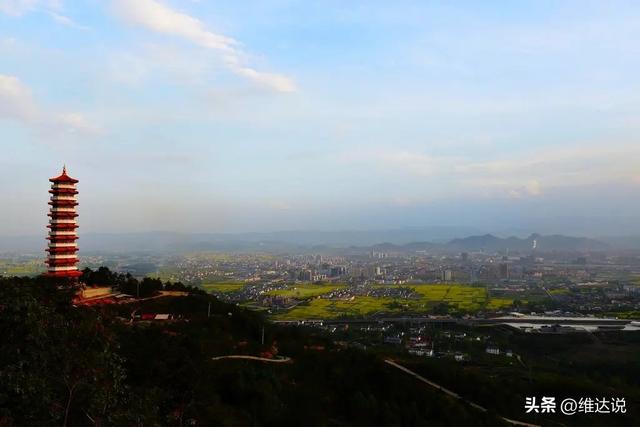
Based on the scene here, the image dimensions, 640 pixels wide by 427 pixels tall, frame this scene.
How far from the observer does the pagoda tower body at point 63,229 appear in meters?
26.3

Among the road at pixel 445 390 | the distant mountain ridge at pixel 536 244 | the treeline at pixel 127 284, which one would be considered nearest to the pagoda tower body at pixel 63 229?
the treeline at pixel 127 284

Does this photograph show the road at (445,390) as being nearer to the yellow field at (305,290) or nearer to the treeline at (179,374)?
the treeline at (179,374)

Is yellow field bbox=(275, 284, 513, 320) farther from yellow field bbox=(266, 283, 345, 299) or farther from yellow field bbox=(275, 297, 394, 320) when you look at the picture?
yellow field bbox=(266, 283, 345, 299)

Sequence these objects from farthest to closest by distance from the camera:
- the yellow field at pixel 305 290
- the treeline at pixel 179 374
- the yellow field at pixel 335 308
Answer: the yellow field at pixel 305 290
the yellow field at pixel 335 308
the treeline at pixel 179 374

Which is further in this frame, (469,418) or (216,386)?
(469,418)

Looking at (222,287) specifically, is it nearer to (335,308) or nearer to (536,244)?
(335,308)

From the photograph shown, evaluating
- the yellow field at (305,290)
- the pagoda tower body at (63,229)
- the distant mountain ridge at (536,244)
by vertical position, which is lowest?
the yellow field at (305,290)

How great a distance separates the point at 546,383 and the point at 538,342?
1445cm

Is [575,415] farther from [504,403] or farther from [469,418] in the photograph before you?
[469,418]

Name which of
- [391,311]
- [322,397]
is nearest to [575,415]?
[322,397]

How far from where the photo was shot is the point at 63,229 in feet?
87.5

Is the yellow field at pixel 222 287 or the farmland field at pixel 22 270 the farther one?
the yellow field at pixel 222 287

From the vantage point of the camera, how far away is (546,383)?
75.7 ft

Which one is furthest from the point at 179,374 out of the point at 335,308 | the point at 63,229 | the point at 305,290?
the point at 305,290
